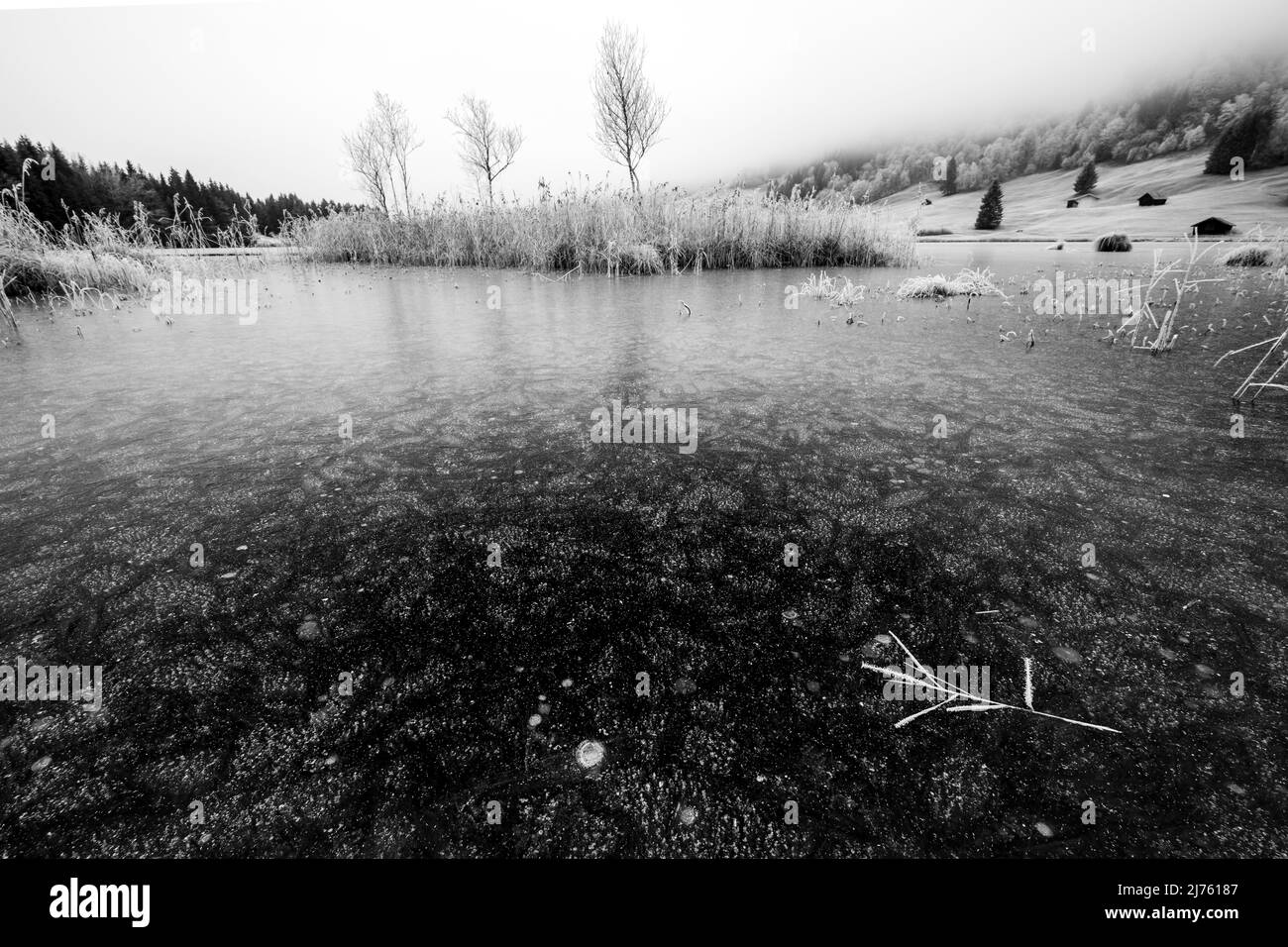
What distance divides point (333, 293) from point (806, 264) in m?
10.2

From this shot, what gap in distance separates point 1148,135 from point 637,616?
10143cm

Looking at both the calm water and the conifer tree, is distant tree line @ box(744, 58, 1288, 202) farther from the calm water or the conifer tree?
the calm water

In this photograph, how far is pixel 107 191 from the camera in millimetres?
55250

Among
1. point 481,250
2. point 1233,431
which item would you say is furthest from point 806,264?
point 1233,431

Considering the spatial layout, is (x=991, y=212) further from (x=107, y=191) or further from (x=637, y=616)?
(x=107, y=191)

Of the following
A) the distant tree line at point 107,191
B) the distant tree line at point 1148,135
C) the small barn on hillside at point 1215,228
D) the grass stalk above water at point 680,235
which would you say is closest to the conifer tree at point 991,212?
the distant tree line at point 1148,135

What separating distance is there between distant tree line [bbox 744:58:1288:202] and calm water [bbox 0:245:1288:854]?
6009cm

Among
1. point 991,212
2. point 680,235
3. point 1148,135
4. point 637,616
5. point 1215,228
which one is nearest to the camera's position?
point 637,616

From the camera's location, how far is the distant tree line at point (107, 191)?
45562mm

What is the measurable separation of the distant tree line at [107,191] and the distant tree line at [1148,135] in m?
68.2

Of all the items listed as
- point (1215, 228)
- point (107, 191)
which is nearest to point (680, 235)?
point (1215, 228)

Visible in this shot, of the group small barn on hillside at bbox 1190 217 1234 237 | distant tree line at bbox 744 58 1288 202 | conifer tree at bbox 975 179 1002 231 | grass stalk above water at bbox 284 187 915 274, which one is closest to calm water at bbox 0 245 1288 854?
grass stalk above water at bbox 284 187 915 274

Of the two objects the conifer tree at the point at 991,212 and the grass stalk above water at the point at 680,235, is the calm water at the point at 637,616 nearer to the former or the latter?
the grass stalk above water at the point at 680,235
